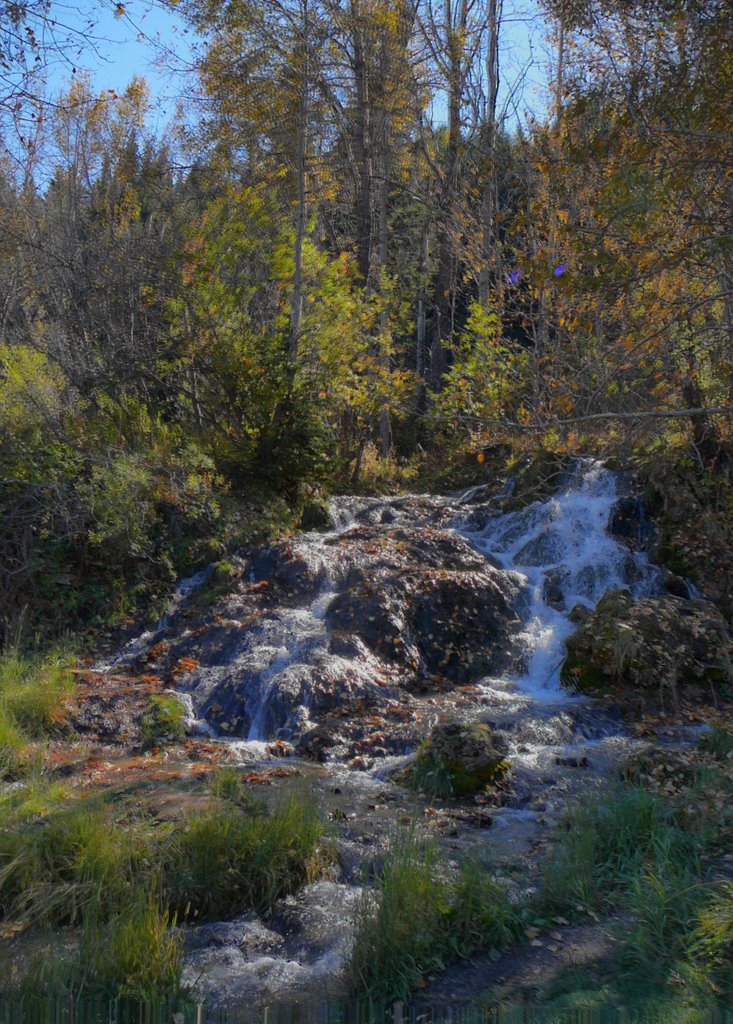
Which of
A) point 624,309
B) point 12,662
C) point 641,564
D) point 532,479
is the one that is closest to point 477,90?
point 532,479

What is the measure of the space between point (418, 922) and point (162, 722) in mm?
4668

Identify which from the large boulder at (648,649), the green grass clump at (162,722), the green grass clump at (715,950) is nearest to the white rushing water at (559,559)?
the large boulder at (648,649)

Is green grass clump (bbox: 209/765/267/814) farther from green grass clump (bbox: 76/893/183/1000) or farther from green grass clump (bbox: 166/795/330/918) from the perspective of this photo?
green grass clump (bbox: 76/893/183/1000)

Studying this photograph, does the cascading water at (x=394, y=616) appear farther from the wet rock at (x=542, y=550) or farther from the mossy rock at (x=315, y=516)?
the mossy rock at (x=315, y=516)

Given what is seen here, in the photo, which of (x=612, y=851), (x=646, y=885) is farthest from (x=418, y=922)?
(x=612, y=851)

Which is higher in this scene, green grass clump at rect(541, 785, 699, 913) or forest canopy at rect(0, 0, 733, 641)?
forest canopy at rect(0, 0, 733, 641)

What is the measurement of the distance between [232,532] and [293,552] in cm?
96

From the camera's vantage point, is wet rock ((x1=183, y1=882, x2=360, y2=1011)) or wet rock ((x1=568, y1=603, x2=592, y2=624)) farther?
wet rock ((x1=568, y1=603, x2=592, y2=624))

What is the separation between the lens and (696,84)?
22.2 ft

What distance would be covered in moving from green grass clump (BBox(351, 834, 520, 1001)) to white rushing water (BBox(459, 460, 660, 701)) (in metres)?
5.17

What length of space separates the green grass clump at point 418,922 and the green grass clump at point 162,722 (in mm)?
3944

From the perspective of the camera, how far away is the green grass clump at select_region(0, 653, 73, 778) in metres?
6.90

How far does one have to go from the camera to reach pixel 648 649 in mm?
9492

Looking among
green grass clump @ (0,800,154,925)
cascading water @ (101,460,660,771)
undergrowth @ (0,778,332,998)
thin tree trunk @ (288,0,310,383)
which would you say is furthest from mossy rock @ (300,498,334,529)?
green grass clump @ (0,800,154,925)
